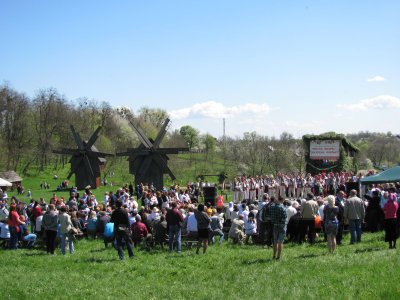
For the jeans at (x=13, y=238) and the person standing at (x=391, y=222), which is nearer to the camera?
the person standing at (x=391, y=222)

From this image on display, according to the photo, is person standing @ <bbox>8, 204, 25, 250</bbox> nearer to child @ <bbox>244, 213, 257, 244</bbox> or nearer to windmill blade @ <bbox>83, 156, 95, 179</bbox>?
child @ <bbox>244, 213, 257, 244</bbox>

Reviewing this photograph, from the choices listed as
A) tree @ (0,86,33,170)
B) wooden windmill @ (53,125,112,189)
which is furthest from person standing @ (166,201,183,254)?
tree @ (0,86,33,170)

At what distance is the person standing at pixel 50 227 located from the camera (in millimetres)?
17250

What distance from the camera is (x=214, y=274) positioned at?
527 inches

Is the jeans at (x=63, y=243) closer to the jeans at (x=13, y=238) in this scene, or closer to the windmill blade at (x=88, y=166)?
the jeans at (x=13, y=238)

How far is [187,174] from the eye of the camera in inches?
2405

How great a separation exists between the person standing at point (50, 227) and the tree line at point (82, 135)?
39622 mm

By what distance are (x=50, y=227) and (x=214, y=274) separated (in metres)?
6.62

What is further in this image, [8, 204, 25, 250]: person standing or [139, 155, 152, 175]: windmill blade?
[139, 155, 152, 175]: windmill blade

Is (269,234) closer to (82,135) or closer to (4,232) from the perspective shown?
(4,232)

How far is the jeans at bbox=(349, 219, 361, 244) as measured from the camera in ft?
55.4

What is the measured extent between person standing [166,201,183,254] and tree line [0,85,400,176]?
39.6 meters

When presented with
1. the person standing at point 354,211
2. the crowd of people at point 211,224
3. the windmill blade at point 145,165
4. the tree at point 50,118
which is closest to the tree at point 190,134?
the tree at point 50,118

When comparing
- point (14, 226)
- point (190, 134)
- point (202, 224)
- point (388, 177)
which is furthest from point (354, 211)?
point (190, 134)
